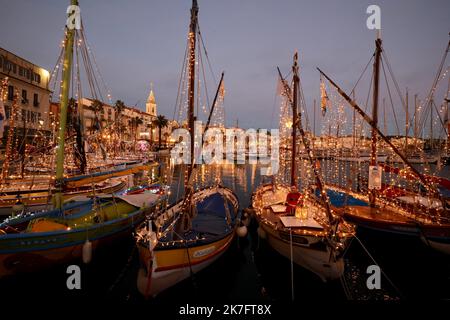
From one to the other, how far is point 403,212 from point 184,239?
1365cm

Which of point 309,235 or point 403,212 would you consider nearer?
point 309,235

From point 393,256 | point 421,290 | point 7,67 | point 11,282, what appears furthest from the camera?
point 7,67

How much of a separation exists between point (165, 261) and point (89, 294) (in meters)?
3.93

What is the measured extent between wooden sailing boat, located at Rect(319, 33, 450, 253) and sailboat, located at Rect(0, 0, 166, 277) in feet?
44.5

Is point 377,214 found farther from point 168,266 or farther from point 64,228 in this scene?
point 64,228

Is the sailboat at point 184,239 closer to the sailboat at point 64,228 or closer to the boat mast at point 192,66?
the boat mast at point 192,66

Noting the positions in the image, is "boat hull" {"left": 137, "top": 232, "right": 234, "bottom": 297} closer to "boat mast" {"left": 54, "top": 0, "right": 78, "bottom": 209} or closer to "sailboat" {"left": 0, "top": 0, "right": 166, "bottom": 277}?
"sailboat" {"left": 0, "top": 0, "right": 166, "bottom": 277}

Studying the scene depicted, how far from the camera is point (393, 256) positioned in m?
12.7

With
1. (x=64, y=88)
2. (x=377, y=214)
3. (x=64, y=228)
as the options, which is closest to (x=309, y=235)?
(x=377, y=214)

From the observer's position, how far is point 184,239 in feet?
31.0

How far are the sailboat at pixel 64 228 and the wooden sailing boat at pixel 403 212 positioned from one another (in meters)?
13.6

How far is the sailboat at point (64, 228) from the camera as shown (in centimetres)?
901
